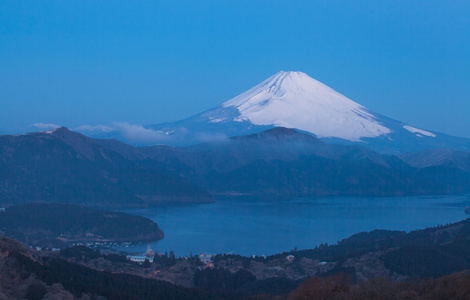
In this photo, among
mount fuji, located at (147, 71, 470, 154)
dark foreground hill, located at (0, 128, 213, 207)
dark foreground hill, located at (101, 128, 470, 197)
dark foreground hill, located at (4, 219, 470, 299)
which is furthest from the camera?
mount fuji, located at (147, 71, 470, 154)

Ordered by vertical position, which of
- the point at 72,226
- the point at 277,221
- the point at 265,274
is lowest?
the point at 265,274

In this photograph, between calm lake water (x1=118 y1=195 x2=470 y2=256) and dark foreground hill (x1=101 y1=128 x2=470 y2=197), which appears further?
dark foreground hill (x1=101 y1=128 x2=470 y2=197)

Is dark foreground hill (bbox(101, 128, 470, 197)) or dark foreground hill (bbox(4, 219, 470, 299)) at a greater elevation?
dark foreground hill (bbox(101, 128, 470, 197))

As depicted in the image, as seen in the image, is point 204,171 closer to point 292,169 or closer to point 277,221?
point 292,169

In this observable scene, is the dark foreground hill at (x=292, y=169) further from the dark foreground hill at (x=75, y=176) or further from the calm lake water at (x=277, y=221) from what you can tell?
the calm lake water at (x=277, y=221)

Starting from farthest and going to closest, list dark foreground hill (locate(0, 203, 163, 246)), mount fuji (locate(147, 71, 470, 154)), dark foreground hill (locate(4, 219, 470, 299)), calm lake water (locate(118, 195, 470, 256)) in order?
mount fuji (locate(147, 71, 470, 154))
dark foreground hill (locate(0, 203, 163, 246))
calm lake water (locate(118, 195, 470, 256))
dark foreground hill (locate(4, 219, 470, 299))

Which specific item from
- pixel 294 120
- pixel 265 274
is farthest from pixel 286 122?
pixel 265 274

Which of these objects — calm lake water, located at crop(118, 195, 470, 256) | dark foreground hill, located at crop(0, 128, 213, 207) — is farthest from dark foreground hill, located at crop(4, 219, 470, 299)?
dark foreground hill, located at crop(0, 128, 213, 207)

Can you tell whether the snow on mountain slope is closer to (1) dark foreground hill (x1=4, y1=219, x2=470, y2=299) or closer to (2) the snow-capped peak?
(2) the snow-capped peak

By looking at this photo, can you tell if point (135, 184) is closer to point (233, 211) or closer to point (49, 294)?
point (233, 211)
